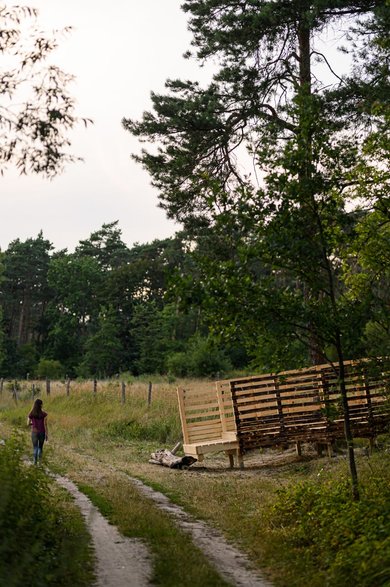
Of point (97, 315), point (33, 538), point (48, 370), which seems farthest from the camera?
point (97, 315)

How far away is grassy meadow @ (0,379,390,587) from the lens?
8.66 meters

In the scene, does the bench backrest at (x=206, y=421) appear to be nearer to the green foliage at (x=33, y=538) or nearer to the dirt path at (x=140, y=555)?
the dirt path at (x=140, y=555)

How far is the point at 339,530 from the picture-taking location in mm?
9742

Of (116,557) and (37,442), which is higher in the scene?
(37,442)

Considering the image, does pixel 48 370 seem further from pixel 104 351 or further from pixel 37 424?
pixel 37 424

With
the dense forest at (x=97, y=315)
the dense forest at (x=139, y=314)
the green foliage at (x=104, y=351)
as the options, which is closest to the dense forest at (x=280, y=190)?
the dense forest at (x=139, y=314)

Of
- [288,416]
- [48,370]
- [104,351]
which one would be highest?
[104,351]

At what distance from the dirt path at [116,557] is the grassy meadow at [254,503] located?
182 millimetres

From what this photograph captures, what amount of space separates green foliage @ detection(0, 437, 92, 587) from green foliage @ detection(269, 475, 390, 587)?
8.80 feet

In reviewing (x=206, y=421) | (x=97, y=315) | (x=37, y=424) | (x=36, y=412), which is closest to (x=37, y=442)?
(x=37, y=424)

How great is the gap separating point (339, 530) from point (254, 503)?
455cm

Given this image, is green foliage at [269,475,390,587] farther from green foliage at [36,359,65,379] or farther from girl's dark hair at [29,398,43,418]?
green foliage at [36,359,65,379]

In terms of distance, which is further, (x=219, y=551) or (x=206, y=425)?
(x=206, y=425)

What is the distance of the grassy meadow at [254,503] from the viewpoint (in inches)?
341
